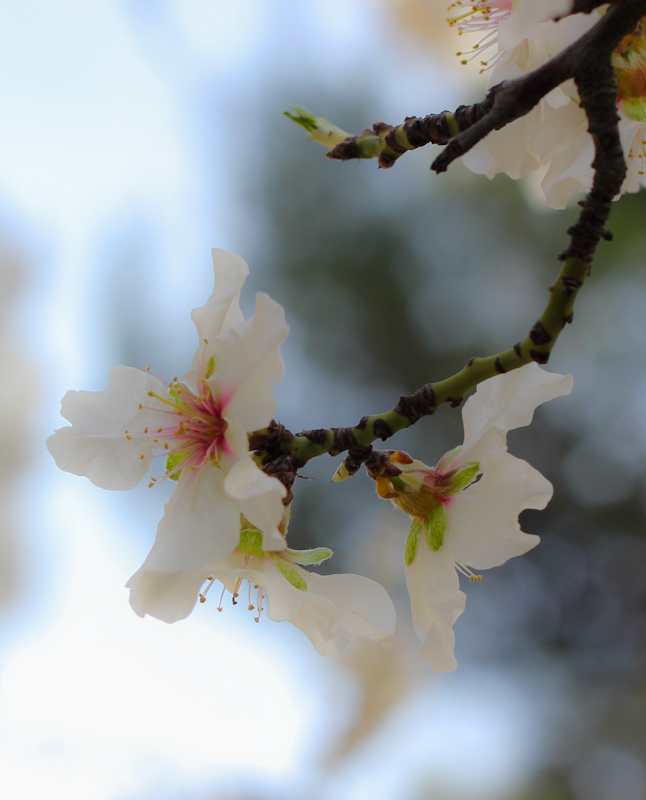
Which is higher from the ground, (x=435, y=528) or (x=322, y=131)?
(x=322, y=131)

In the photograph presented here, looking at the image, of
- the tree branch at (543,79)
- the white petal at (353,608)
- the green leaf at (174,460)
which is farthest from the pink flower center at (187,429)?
the tree branch at (543,79)

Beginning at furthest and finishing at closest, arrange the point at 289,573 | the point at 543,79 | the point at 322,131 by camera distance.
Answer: the point at 322,131
the point at 289,573
the point at 543,79

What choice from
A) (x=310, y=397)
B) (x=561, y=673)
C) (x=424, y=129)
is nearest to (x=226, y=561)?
(x=424, y=129)

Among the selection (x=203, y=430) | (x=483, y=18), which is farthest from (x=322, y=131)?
(x=203, y=430)

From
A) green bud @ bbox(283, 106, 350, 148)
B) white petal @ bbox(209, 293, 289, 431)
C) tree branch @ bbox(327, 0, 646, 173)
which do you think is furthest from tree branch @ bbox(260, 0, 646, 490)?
green bud @ bbox(283, 106, 350, 148)

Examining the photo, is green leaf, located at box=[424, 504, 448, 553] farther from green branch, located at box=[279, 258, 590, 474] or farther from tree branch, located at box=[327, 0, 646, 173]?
tree branch, located at box=[327, 0, 646, 173]

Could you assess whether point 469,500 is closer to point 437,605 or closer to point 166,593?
point 437,605
